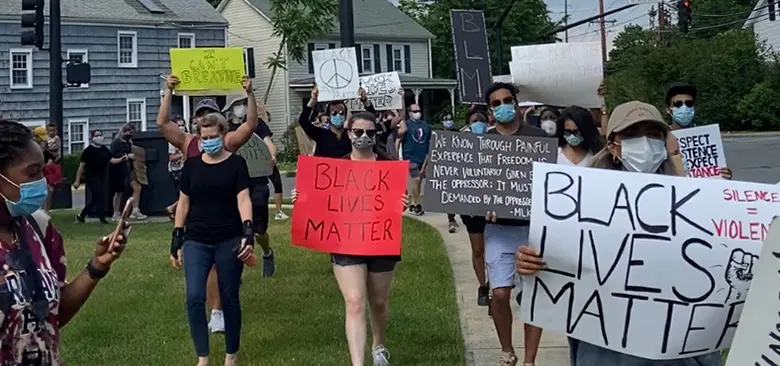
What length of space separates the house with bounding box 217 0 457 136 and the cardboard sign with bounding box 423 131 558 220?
1368 inches

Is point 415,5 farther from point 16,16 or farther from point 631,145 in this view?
point 631,145

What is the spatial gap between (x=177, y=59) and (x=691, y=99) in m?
4.30

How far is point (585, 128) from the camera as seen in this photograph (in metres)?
6.83

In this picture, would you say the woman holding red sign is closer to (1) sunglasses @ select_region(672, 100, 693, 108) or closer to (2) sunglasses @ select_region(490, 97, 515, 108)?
(2) sunglasses @ select_region(490, 97, 515, 108)

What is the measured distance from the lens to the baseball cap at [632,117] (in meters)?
4.24

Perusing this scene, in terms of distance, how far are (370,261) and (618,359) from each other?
10.9 feet

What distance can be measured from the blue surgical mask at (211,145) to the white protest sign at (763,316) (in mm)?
4367

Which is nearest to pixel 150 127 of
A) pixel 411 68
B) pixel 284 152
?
pixel 284 152

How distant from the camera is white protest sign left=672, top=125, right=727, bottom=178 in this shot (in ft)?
25.6

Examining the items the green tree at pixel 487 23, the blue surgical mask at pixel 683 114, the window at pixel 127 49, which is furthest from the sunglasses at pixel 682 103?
the green tree at pixel 487 23

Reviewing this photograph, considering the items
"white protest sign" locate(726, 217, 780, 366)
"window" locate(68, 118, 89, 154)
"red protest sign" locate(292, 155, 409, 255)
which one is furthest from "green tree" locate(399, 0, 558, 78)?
"white protest sign" locate(726, 217, 780, 366)

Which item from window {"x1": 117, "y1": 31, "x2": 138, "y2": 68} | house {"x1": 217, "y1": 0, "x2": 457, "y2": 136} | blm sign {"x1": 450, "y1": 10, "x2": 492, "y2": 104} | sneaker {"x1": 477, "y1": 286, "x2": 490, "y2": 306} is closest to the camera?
sneaker {"x1": 477, "y1": 286, "x2": 490, "y2": 306}

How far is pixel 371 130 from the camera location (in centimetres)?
719

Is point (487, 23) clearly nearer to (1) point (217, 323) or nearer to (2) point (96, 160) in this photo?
(2) point (96, 160)
